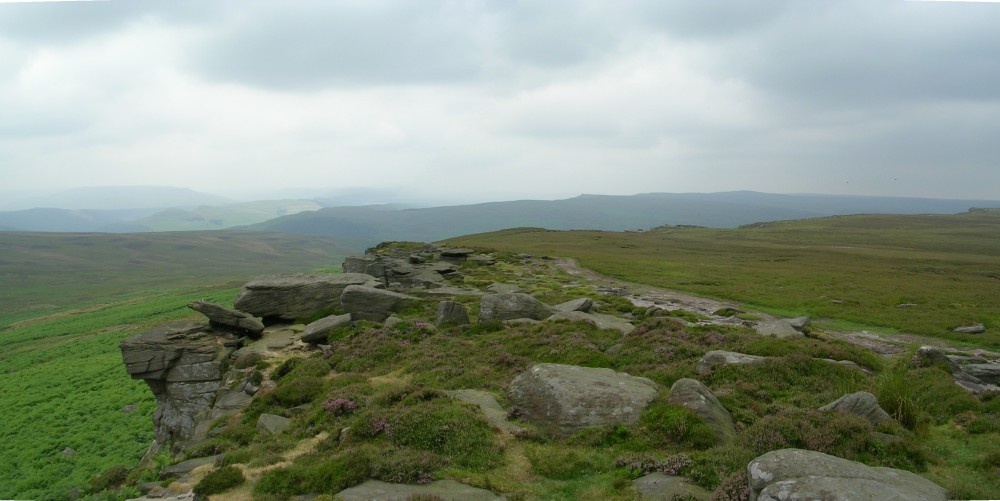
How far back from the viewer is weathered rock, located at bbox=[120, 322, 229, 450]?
28547 mm

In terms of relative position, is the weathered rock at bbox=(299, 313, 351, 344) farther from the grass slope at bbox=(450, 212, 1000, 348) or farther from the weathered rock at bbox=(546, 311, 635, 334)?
the grass slope at bbox=(450, 212, 1000, 348)

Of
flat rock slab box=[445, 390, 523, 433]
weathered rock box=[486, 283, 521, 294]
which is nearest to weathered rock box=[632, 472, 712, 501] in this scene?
flat rock slab box=[445, 390, 523, 433]

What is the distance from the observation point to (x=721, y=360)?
22016mm

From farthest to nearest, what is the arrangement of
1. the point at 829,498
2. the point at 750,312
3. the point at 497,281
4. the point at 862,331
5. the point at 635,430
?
the point at 497,281
the point at 750,312
the point at 862,331
the point at 635,430
the point at 829,498

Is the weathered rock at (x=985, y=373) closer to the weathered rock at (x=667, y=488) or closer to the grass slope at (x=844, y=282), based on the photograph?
the grass slope at (x=844, y=282)

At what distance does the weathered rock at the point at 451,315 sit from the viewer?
34656 millimetres

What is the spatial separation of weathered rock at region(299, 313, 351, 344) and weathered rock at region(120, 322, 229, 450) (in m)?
5.50

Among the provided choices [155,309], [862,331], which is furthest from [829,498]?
[155,309]

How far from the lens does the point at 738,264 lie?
88.6m

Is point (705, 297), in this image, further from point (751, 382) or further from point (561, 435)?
point (561, 435)

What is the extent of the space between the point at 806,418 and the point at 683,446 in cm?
362

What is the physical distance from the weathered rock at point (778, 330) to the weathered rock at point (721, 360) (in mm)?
6614

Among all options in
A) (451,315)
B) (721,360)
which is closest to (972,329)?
(721,360)

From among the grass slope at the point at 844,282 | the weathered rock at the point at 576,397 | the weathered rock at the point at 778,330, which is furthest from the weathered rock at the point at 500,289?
the weathered rock at the point at 576,397
